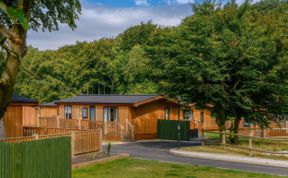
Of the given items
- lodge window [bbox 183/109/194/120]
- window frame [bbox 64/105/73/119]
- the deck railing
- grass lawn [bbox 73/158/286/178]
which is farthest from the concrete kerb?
window frame [bbox 64/105/73/119]

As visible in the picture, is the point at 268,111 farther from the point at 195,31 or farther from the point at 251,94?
the point at 195,31

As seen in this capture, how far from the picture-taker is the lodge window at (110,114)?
36.5 metres

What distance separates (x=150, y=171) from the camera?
1748cm

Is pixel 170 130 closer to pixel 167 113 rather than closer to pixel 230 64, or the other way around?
pixel 167 113

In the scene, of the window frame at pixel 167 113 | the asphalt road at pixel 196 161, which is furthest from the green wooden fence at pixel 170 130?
the asphalt road at pixel 196 161

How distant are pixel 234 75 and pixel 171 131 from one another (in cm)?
1027

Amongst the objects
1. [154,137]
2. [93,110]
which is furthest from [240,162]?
[93,110]

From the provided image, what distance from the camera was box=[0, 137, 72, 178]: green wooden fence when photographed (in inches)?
452

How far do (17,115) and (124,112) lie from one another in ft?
39.7

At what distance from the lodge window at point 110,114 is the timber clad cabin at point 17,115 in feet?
37.5

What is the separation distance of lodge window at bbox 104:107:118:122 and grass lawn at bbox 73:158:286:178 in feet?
54.2

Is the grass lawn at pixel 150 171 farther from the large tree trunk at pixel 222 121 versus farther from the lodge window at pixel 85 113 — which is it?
the lodge window at pixel 85 113

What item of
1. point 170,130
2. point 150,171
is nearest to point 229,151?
point 150,171

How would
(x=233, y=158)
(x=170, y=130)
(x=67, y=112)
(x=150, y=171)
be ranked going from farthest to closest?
(x=67, y=112)
(x=170, y=130)
(x=233, y=158)
(x=150, y=171)
